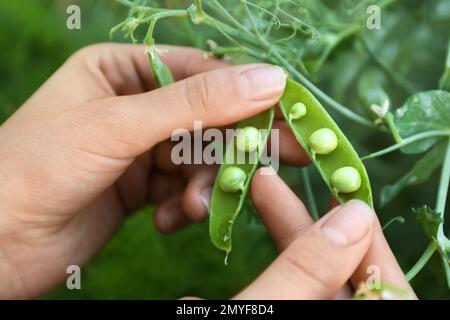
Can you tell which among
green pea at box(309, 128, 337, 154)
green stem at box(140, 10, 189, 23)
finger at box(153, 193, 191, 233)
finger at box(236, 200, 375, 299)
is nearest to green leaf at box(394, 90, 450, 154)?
green pea at box(309, 128, 337, 154)

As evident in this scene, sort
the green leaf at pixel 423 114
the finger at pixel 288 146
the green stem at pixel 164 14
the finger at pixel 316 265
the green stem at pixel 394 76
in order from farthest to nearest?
1. the green stem at pixel 394 76
2. the finger at pixel 288 146
3. the green leaf at pixel 423 114
4. the green stem at pixel 164 14
5. the finger at pixel 316 265

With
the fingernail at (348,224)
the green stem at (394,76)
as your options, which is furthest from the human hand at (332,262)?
the green stem at (394,76)

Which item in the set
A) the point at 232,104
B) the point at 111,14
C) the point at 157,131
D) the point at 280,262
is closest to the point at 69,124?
the point at 157,131

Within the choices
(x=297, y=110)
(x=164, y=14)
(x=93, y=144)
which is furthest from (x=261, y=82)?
(x=93, y=144)

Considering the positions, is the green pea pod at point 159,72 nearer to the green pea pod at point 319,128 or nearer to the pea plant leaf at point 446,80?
the green pea pod at point 319,128
